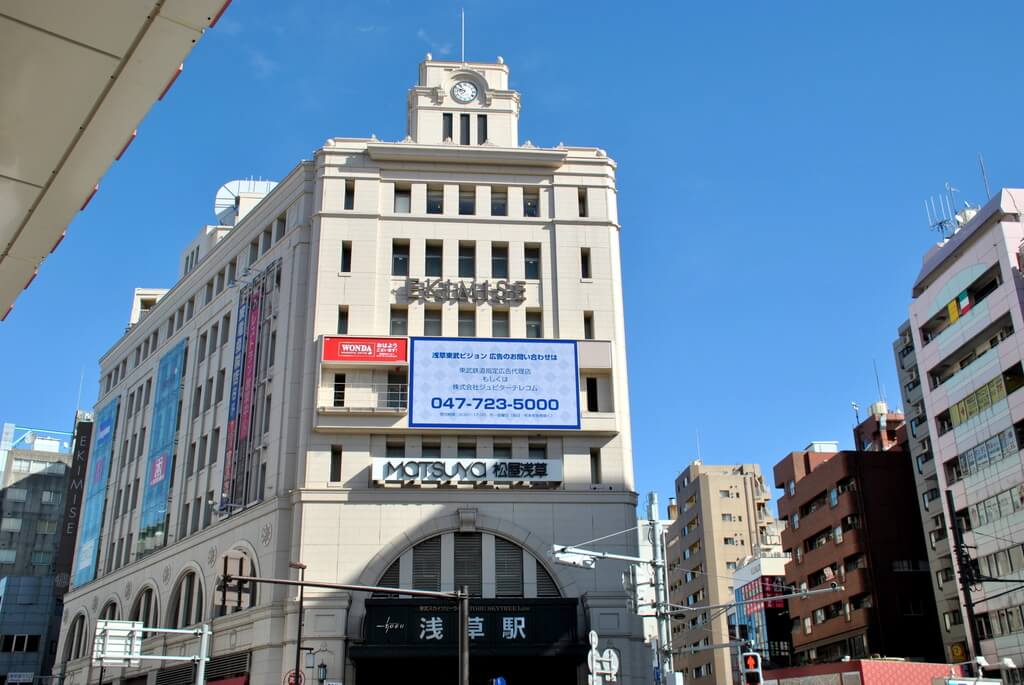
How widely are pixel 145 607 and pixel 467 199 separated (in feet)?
97.2

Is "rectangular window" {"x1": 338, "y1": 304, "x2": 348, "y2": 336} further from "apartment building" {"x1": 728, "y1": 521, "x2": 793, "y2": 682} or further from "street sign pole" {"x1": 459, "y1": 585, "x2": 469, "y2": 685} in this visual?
"apartment building" {"x1": 728, "y1": 521, "x2": 793, "y2": 682}

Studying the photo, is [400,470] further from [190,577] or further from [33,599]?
[33,599]

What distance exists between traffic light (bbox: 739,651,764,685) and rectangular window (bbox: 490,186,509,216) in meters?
30.8

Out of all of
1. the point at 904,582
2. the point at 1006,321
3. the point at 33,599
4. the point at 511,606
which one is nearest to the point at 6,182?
the point at 511,606

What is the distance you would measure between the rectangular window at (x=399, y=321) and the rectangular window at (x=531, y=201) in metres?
8.44

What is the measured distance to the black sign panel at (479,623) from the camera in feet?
132

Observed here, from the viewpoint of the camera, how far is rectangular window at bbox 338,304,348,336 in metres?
47.3

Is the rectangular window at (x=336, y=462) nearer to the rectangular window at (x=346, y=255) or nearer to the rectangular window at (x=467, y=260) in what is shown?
the rectangular window at (x=346, y=255)

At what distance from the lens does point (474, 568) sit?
42719mm

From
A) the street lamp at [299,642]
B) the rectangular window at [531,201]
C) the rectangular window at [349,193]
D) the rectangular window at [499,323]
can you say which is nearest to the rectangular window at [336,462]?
the street lamp at [299,642]

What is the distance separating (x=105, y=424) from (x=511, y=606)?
4181cm

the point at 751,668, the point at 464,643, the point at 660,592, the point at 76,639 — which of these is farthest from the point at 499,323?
the point at 76,639

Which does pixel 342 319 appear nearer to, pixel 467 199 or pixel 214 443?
pixel 467 199

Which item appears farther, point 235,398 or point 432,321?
point 235,398
